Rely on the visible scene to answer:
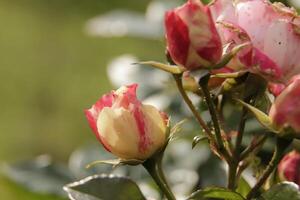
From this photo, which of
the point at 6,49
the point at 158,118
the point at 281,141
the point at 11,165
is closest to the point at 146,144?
the point at 158,118

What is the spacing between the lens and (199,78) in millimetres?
798

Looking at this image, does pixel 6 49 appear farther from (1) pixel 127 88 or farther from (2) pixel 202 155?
(1) pixel 127 88

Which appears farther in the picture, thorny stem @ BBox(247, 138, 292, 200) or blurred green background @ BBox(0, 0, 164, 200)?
blurred green background @ BBox(0, 0, 164, 200)

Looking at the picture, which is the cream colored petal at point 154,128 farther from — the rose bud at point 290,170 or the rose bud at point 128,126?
the rose bud at point 290,170

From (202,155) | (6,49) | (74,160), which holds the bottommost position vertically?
(202,155)

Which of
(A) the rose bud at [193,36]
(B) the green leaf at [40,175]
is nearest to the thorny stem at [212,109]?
(A) the rose bud at [193,36]

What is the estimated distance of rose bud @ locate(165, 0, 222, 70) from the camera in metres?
0.78

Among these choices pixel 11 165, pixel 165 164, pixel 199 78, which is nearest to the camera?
pixel 199 78

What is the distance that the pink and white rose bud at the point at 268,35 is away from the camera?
0.81 metres

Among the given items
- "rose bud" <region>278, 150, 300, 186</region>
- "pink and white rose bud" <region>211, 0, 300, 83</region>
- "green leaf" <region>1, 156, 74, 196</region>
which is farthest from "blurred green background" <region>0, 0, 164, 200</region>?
"pink and white rose bud" <region>211, 0, 300, 83</region>

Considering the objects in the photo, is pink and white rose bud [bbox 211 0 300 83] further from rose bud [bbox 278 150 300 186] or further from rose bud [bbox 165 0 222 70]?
rose bud [bbox 278 150 300 186]

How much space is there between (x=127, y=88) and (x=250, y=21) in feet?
0.44

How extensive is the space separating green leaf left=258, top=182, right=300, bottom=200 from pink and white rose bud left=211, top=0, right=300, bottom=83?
0.34 ft

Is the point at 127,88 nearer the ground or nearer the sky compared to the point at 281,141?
nearer the sky
